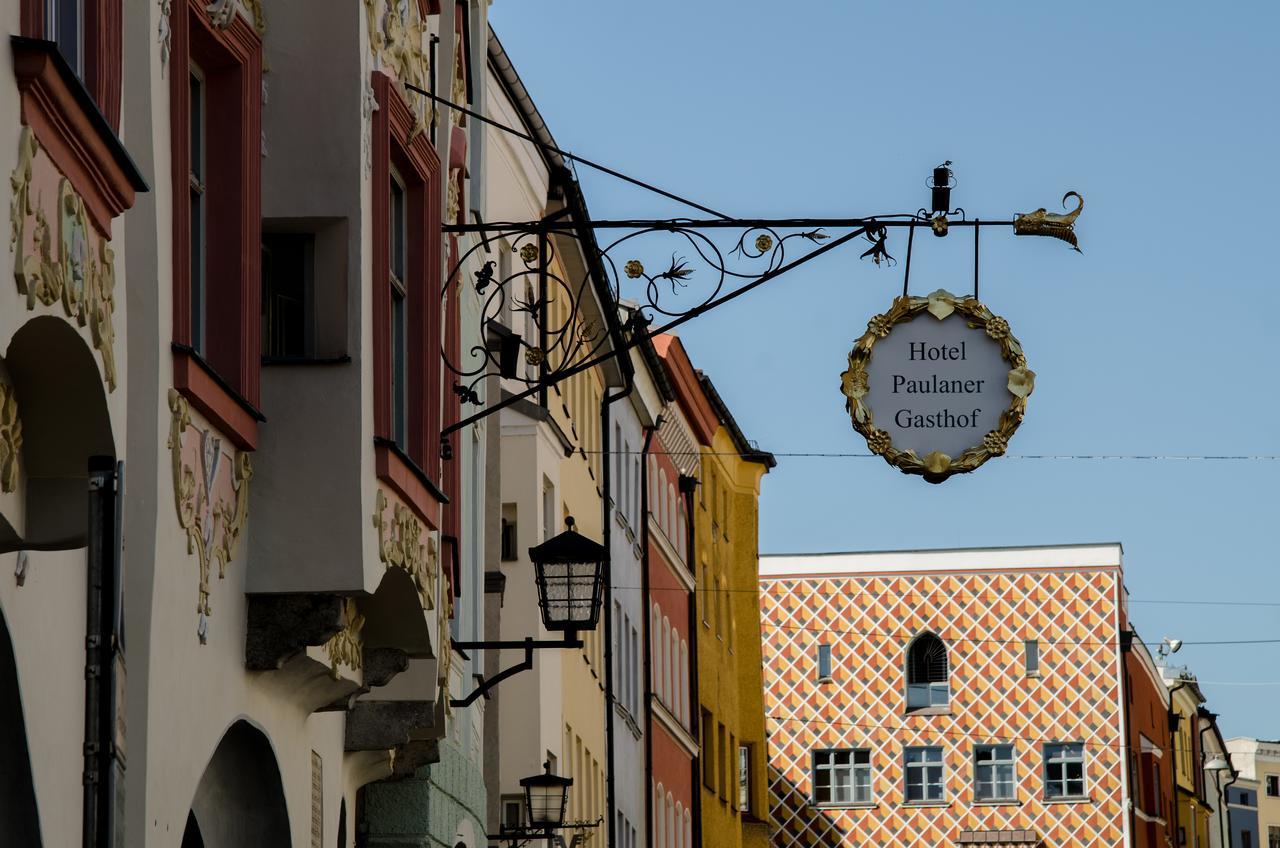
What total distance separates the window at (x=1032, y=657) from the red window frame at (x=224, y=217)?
210ft

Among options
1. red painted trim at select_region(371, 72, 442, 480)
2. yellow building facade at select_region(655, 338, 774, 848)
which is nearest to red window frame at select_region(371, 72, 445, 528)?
red painted trim at select_region(371, 72, 442, 480)

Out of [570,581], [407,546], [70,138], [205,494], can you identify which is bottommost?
[570,581]

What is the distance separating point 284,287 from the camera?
1241cm

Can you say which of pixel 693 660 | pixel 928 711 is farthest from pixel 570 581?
pixel 928 711

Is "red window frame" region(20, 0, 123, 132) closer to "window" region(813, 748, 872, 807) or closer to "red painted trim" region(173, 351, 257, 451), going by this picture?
"red painted trim" region(173, 351, 257, 451)

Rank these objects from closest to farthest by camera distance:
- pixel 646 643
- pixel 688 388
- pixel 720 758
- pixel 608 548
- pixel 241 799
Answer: pixel 241 799
pixel 608 548
pixel 646 643
pixel 688 388
pixel 720 758

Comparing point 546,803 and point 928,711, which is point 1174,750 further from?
point 546,803

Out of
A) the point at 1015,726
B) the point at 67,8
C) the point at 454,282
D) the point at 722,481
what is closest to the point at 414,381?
the point at 454,282

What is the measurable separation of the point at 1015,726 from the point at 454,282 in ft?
199

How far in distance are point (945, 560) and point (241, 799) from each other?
64223mm

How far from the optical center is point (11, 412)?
7645mm

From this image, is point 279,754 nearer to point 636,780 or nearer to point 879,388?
point 879,388

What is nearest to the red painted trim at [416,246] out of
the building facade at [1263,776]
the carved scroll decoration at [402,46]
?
the carved scroll decoration at [402,46]

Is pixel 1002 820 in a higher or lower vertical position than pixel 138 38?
lower
